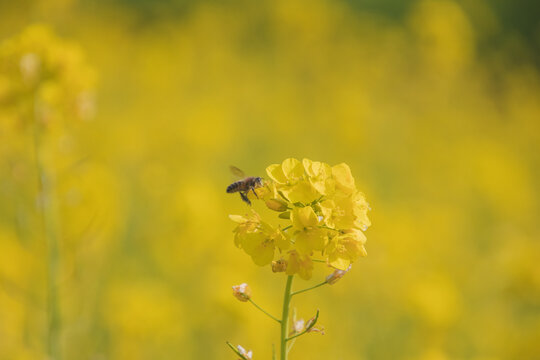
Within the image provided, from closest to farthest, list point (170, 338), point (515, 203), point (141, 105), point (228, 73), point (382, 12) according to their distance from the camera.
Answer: point (170, 338)
point (515, 203)
point (141, 105)
point (228, 73)
point (382, 12)

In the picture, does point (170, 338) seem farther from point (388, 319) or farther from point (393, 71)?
point (393, 71)

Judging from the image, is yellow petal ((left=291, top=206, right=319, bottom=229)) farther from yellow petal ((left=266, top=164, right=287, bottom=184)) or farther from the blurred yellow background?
the blurred yellow background

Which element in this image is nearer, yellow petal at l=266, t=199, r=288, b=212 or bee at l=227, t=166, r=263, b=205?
yellow petal at l=266, t=199, r=288, b=212

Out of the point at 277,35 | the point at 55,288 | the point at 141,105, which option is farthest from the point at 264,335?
the point at 277,35

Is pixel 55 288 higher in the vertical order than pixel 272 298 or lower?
lower

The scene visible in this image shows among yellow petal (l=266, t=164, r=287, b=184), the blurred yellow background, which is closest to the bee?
yellow petal (l=266, t=164, r=287, b=184)

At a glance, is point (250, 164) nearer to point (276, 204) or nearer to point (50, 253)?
point (50, 253)

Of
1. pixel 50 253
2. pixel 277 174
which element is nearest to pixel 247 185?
pixel 277 174
